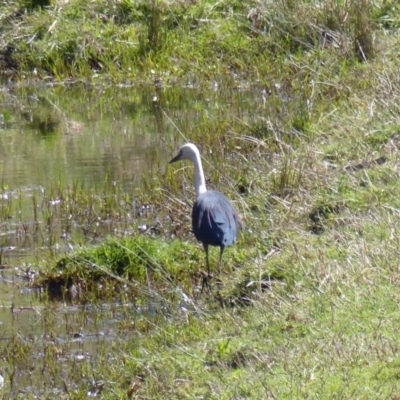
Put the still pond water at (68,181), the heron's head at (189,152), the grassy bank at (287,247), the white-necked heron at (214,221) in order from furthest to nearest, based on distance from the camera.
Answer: the heron's head at (189,152) → the white-necked heron at (214,221) → the still pond water at (68,181) → the grassy bank at (287,247)

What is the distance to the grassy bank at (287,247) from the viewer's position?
454cm

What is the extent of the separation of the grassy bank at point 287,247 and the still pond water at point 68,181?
0.69ft

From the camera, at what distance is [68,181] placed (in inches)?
356

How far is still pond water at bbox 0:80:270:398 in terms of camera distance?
589cm

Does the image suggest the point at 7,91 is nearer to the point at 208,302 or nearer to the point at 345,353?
the point at 208,302

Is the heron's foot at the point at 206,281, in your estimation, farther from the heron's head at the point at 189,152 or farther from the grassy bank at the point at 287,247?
the heron's head at the point at 189,152

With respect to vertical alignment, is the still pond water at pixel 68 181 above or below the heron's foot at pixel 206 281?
below

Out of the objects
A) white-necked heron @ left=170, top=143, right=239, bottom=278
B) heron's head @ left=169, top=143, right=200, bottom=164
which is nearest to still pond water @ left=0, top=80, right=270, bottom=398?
heron's head @ left=169, top=143, right=200, bottom=164

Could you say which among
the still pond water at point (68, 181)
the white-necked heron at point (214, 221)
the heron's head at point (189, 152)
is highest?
the white-necked heron at point (214, 221)

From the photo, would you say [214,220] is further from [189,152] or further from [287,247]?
[189,152]

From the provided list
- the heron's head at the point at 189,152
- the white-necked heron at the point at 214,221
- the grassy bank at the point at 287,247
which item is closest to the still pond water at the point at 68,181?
the grassy bank at the point at 287,247

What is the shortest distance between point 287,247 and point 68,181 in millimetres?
3251

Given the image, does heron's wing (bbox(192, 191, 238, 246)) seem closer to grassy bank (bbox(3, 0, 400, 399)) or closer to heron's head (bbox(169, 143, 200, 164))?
grassy bank (bbox(3, 0, 400, 399))

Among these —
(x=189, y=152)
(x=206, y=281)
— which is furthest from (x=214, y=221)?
(x=189, y=152)
